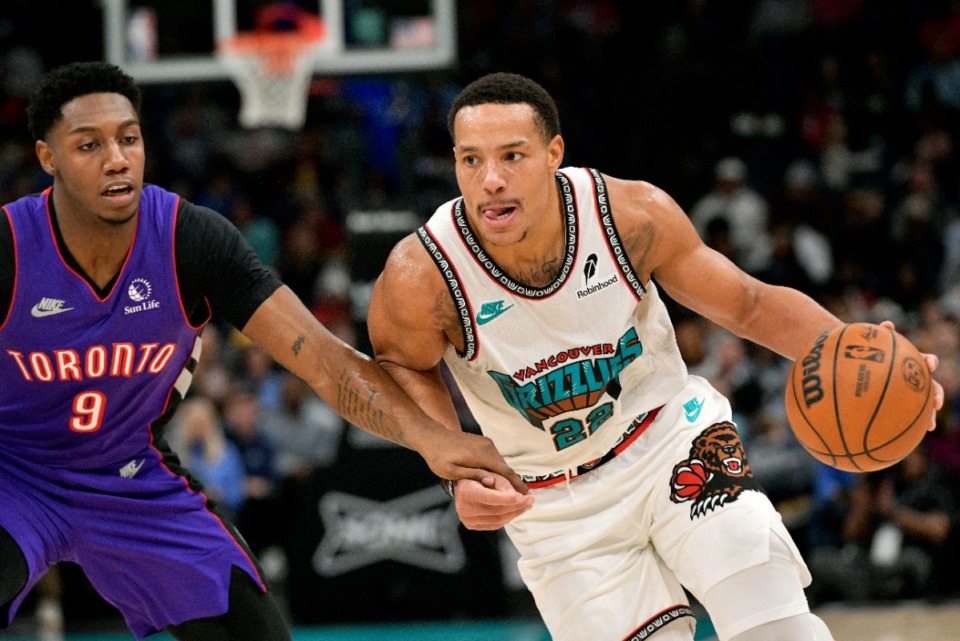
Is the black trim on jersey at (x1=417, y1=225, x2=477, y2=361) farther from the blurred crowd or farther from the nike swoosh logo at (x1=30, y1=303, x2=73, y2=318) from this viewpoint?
the blurred crowd

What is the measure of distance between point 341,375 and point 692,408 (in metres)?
1.23

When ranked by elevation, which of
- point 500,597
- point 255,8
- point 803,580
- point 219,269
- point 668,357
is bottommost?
point 500,597

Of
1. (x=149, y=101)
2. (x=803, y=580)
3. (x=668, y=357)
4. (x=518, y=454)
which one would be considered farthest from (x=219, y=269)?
(x=149, y=101)

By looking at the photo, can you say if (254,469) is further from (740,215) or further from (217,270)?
(217,270)

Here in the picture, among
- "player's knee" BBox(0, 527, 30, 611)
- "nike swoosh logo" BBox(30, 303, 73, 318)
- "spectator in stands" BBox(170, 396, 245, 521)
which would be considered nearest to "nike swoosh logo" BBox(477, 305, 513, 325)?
"nike swoosh logo" BBox(30, 303, 73, 318)

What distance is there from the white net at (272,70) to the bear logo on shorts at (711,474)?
21.2 feet

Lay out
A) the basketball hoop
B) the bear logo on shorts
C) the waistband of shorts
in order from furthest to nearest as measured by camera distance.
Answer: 1. the basketball hoop
2. the waistband of shorts
3. the bear logo on shorts

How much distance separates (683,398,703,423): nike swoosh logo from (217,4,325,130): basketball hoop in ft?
20.5

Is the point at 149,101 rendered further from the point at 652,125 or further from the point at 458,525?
the point at 458,525

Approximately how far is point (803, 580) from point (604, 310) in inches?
43.4

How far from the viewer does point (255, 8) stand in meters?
10.4

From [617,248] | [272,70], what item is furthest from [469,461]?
[272,70]

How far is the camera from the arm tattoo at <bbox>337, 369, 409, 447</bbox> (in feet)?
14.2

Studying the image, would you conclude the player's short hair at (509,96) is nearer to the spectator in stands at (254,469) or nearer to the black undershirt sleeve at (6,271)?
the black undershirt sleeve at (6,271)
